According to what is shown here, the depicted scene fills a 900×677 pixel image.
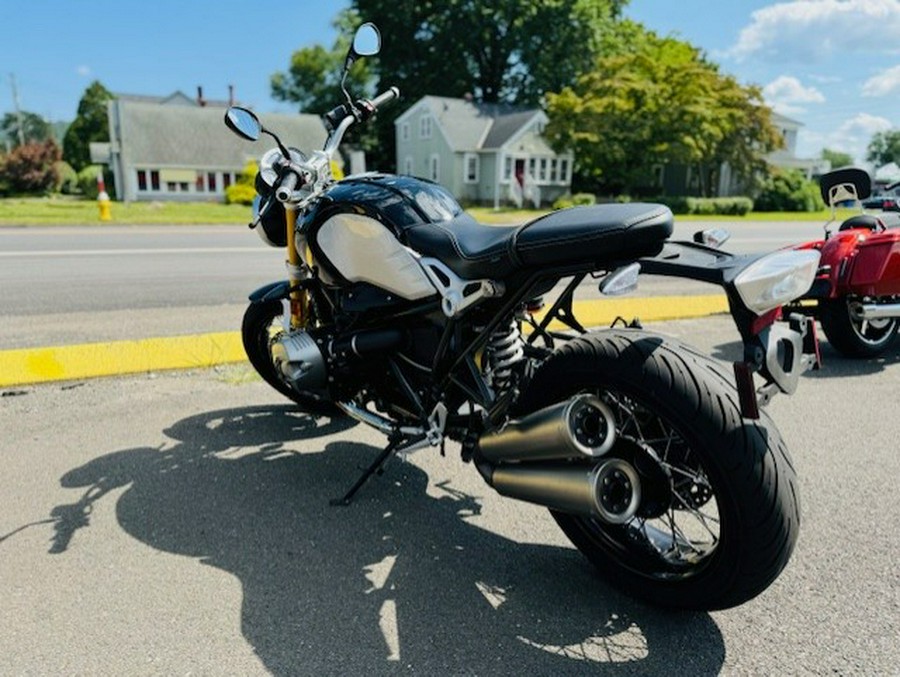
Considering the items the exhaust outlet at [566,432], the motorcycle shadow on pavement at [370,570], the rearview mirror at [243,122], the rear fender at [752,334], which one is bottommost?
the motorcycle shadow on pavement at [370,570]

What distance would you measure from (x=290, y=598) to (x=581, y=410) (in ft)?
4.01

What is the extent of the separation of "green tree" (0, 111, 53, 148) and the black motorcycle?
284ft

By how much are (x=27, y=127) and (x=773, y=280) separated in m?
92.3

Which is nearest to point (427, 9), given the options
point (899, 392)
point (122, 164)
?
point (122, 164)

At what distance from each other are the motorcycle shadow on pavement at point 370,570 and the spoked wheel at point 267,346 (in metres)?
0.38

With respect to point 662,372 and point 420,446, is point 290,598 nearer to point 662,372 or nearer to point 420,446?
point 420,446

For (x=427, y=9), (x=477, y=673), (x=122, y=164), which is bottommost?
(x=477, y=673)

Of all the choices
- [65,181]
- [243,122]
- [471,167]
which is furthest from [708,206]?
[65,181]

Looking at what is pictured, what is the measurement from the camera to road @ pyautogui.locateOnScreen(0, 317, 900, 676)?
2.12 meters

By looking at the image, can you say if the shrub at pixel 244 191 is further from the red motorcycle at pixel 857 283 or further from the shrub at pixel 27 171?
the red motorcycle at pixel 857 283

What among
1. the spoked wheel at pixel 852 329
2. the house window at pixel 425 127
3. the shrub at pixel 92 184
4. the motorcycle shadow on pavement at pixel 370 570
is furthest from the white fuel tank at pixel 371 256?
the shrub at pixel 92 184

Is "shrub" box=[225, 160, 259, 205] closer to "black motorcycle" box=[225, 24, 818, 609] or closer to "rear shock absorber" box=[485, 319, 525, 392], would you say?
"black motorcycle" box=[225, 24, 818, 609]

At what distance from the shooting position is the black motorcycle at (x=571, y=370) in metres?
2.00

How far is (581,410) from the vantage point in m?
2.09
